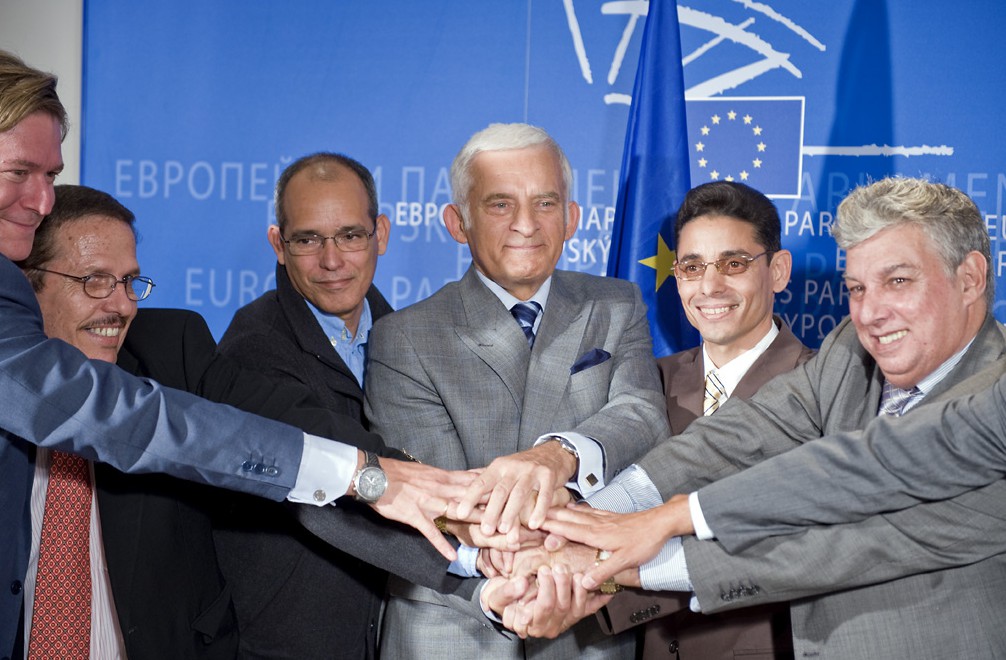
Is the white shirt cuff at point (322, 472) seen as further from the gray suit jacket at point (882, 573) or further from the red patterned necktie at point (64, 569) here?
the gray suit jacket at point (882, 573)

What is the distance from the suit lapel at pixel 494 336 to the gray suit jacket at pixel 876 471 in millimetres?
561

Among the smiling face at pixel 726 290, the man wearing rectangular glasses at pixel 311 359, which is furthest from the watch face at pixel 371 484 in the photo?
the smiling face at pixel 726 290

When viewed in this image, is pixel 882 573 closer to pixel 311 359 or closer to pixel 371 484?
pixel 371 484

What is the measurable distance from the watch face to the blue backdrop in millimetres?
2205

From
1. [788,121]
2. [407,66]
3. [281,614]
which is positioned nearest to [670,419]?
[281,614]

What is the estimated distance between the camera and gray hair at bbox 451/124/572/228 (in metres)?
2.87

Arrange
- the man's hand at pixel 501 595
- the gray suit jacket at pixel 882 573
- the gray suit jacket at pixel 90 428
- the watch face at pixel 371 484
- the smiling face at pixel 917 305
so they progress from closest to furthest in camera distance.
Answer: the gray suit jacket at pixel 90 428
the gray suit jacket at pixel 882 573
the smiling face at pixel 917 305
the watch face at pixel 371 484
the man's hand at pixel 501 595

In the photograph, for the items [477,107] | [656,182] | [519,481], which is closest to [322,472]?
[519,481]

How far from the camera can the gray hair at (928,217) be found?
2396 millimetres

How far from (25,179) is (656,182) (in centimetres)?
242

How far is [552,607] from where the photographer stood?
2.57 m

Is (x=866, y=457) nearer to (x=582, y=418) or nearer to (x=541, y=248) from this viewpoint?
(x=582, y=418)

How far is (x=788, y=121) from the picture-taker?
14.5 ft

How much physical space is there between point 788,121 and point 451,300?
219 centimetres
